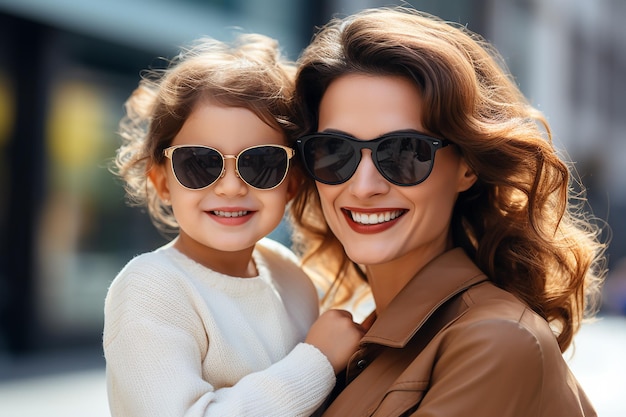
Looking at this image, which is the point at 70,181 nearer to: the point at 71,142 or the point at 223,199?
the point at 71,142

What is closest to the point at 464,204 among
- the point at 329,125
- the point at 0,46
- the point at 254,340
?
the point at 329,125

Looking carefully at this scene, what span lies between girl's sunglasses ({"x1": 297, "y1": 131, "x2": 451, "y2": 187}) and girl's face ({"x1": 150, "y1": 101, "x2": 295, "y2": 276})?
284mm

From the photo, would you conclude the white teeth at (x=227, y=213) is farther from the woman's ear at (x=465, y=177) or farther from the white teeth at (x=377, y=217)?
the woman's ear at (x=465, y=177)

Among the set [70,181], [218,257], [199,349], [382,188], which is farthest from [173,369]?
[70,181]

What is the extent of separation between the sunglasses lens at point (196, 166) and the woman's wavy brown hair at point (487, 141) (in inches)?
12.9

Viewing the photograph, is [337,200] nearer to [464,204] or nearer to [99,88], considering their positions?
[464,204]

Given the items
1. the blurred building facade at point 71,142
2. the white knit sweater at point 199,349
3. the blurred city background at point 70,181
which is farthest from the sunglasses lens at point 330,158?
the blurred building facade at point 71,142

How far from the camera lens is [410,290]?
236 centimetres

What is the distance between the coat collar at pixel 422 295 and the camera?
2.21 meters

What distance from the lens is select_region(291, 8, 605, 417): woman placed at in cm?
217

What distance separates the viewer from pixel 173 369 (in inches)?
84.6

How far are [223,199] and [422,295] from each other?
2.29 ft

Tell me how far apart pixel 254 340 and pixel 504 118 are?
1006 millimetres

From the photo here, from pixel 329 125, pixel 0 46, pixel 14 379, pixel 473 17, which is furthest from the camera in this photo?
pixel 473 17
